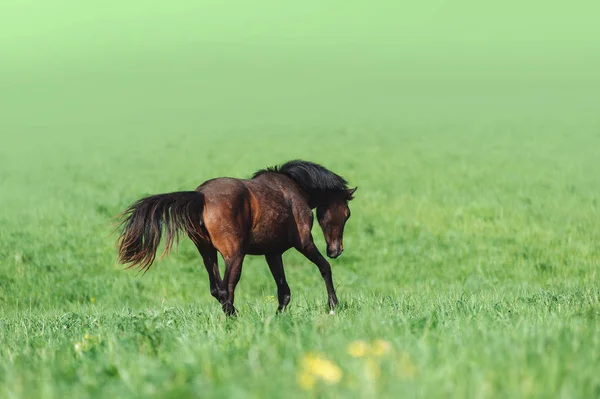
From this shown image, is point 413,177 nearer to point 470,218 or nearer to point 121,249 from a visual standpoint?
point 470,218

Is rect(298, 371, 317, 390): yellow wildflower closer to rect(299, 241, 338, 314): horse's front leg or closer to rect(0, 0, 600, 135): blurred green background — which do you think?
rect(299, 241, 338, 314): horse's front leg

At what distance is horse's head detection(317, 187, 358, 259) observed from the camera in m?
9.78

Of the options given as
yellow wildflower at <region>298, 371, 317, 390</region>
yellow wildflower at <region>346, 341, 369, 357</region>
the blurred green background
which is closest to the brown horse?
yellow wildflower at <region>346, 341, 369, 357</region>

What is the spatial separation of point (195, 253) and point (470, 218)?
6.68 m

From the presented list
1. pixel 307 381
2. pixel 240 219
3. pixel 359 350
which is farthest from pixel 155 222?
pixel 307 381

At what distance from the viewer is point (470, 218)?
1880 cm

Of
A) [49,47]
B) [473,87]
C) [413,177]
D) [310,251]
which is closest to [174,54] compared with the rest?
[49,47]

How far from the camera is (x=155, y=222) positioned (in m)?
7.75

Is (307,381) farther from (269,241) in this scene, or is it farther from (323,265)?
(323,265)

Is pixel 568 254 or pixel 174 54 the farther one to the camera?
pixel 174 54

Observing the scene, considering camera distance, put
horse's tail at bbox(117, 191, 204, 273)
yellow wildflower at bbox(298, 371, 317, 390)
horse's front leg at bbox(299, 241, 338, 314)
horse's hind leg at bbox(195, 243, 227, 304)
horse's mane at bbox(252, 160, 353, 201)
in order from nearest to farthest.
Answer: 1. yellow wildflower at bbox(298, 371, 317, 390)
2. horse's tail at bbox(117, 191, 204, 273)
3. horse's hind leg at bbox(195, 243, 227, 304)
4. horse's front leg at bbox(299, 241, 338, 314)
5. horse's mane at bbox(252, 160, 353, 201)

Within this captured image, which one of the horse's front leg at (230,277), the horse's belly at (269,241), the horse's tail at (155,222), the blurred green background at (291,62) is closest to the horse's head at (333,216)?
the horse's belly at (269,241)

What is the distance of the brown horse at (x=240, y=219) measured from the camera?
780cm

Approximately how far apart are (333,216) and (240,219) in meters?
1.94
